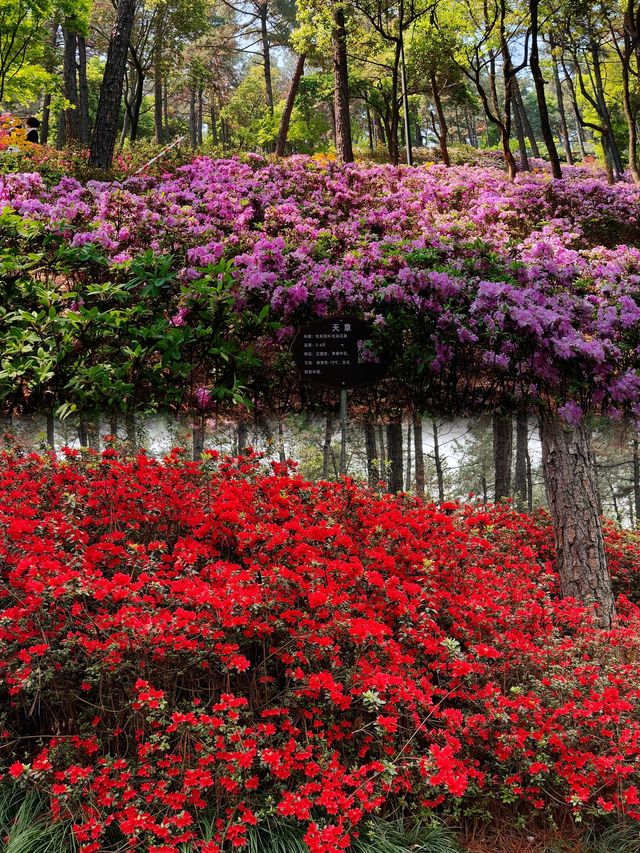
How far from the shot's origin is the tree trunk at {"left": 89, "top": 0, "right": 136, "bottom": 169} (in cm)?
1114

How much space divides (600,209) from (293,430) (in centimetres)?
995

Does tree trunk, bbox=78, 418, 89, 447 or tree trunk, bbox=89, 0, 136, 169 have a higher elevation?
tree trunk, bbox=89, 0, 136, 169

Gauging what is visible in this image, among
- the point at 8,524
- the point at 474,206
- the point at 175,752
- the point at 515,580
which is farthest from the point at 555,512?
the point at 474,206

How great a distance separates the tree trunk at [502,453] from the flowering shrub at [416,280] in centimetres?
34

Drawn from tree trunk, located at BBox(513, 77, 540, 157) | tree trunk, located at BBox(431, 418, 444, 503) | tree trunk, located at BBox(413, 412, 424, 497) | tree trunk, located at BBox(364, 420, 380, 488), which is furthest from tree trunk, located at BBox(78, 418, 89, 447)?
tree trunk, located at BBox(513, 77, 540, 157)

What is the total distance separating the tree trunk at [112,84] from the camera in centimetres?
1114

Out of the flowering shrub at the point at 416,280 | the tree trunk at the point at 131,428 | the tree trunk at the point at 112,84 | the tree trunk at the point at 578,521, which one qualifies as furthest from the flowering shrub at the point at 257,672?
the tree trunk at the point at 112,84

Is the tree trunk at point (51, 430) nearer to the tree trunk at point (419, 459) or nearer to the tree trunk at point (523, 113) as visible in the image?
the tree trunk at point (419, 459)

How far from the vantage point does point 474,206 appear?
1109cm

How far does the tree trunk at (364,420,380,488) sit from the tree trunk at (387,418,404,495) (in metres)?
0.13

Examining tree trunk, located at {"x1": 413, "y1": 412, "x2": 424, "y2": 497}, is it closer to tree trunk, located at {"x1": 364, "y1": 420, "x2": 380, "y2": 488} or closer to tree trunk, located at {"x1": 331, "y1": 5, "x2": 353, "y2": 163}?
tree trunk, located at {"x1": 364, "y1": 420, "x2": 380, "y2": 488}

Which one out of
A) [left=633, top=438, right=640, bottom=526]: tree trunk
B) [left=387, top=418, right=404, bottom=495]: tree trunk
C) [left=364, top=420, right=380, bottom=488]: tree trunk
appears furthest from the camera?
[left=633, top=438, right=640, bottom=526]: tree trunk

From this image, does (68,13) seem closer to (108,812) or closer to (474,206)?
(474,206)

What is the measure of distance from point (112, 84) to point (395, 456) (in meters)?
8.60
